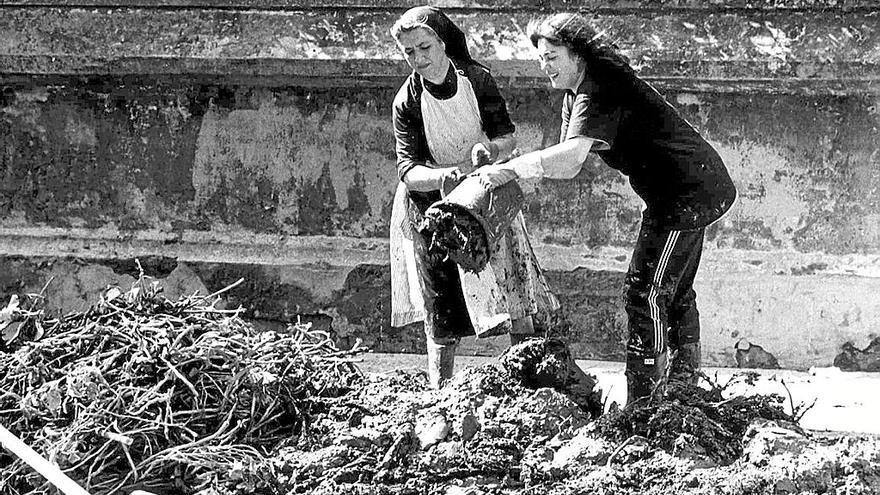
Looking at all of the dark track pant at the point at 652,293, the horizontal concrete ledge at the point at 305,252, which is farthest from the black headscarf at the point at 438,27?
the horizontal concrete ledge at the point at 305,252

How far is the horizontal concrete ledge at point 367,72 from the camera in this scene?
6.07 m

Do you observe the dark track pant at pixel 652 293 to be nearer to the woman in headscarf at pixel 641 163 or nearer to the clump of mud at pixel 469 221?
the woman in headscarf at pixel 641 163

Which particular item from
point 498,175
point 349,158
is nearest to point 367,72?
point 349,158

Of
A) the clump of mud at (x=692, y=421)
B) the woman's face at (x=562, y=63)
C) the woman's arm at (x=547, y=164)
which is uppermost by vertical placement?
the woman's face at (x=562, y=63)

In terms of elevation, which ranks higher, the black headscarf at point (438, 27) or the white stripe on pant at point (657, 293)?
the black headscarf at point (438, 27)

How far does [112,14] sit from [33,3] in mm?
490

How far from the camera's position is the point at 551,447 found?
358 cm

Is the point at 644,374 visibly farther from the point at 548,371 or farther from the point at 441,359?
the point at 441,359

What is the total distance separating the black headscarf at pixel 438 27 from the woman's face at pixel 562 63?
15.5 inches

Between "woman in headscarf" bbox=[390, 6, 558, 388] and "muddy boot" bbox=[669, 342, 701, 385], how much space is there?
547 millimetres

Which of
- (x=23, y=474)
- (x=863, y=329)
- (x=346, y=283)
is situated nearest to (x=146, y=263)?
(x=346, y=283)

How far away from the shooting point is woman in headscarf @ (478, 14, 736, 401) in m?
4.19

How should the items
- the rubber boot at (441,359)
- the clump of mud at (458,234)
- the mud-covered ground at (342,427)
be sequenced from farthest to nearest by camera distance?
1. the rubber boot at (441,359)
2. the clump of mud at (458,234)
3. the mud-covered ground at (342,427)

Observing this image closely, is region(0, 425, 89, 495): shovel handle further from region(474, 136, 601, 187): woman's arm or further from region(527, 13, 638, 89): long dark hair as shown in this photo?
region(527, 13, 638, 89): long dark hair
